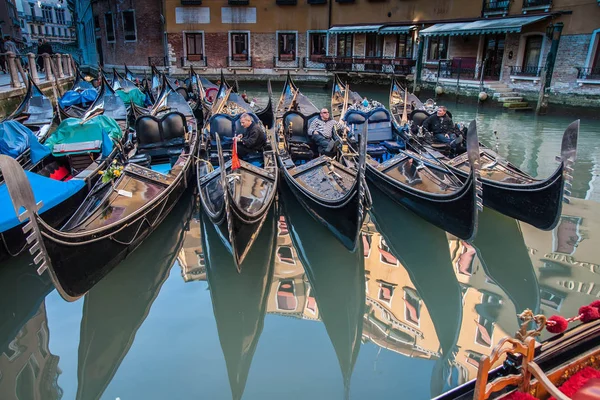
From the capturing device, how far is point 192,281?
3113 millimetres

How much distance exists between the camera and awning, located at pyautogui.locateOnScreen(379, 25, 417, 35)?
12.1m

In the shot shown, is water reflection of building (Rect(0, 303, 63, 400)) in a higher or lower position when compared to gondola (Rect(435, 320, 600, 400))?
lower

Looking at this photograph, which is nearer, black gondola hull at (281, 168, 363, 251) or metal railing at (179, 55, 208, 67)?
black gondola hull at (281, 168, 363, 251)

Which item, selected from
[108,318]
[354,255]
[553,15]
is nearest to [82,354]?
[108,318]

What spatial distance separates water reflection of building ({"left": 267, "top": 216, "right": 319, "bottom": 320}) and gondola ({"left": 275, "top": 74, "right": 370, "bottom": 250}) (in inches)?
14.3

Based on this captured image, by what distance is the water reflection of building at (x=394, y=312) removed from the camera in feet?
8.11

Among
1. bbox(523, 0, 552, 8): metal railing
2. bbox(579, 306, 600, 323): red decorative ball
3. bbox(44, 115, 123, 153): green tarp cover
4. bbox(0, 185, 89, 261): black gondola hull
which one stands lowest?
bbox(0, 185, 89, 261): black gondola hull

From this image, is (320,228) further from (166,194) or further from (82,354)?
(82,354)

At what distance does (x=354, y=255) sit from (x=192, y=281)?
1205 millimetres

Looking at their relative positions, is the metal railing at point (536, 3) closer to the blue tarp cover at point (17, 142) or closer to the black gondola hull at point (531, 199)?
the black gondola hull at point (531, 199)

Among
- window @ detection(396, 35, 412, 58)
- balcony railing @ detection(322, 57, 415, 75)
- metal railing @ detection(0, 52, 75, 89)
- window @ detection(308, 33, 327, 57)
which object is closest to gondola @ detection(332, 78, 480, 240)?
metal railing @ detection(0, 52, 75, 89)

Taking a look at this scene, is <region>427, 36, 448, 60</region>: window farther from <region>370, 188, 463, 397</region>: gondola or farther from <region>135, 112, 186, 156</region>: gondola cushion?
<region>135, 112, 186, 156</region>: gondola cushion

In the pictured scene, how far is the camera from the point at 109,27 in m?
15.6

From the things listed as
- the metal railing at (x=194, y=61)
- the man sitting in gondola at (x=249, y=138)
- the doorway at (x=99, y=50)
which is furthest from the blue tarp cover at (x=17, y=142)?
the doorway at (x=99, y=50)
